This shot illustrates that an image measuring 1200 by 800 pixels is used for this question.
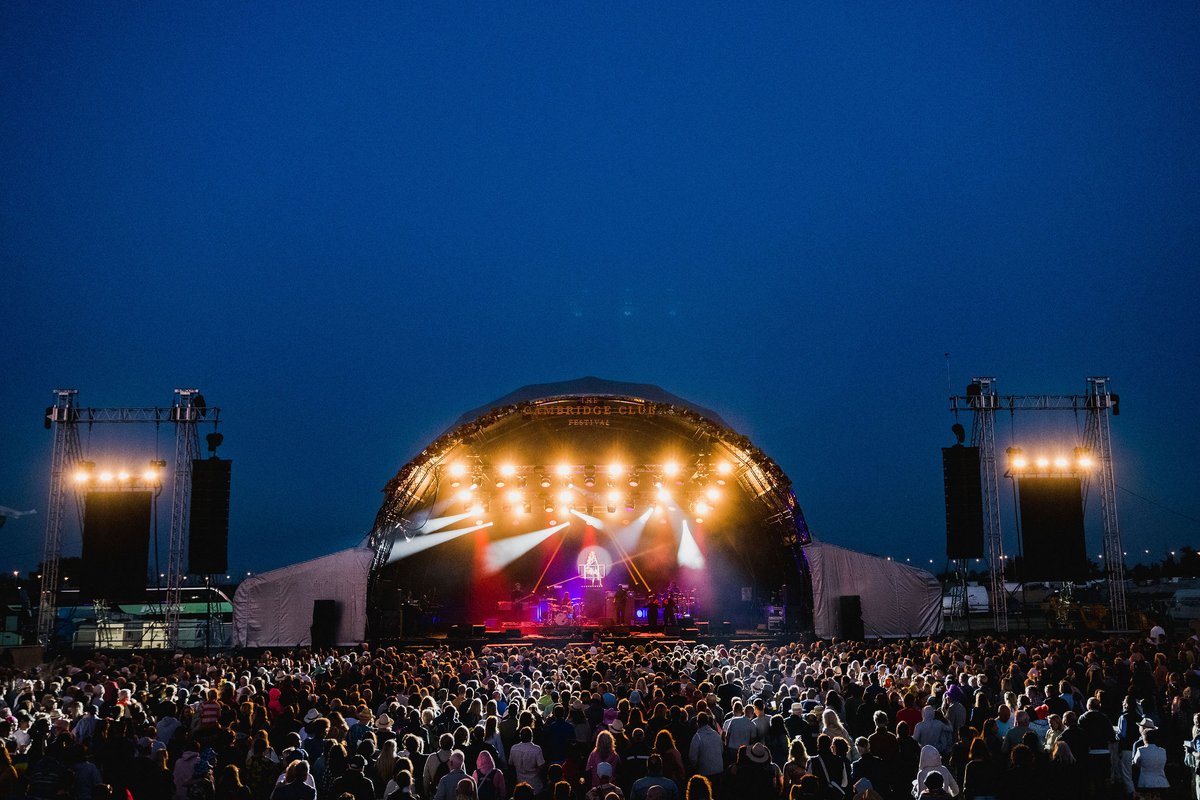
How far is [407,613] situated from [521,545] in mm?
7544

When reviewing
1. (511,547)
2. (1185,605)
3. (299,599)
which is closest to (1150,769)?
(299,599)

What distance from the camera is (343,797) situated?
6.40m

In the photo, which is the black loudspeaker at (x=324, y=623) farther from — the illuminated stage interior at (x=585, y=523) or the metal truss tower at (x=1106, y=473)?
the metal truss tower at (x=1106, y=473)

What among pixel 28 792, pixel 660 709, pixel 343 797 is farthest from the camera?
pixel 660 709

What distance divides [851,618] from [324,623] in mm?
14136

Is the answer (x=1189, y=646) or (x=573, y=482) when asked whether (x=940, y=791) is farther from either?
(x=573, y=482)

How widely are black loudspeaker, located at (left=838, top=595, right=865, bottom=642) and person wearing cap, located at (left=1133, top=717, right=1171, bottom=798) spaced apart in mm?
17285

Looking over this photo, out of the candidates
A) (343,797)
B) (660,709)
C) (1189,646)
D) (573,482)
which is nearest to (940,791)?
(660,709)

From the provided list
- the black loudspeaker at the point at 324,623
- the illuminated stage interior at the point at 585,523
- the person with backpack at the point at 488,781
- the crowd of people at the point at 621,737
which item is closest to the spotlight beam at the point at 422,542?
the illuminated stage interior at the point at 585,523

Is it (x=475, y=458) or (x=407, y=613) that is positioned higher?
(x=475, y=458)

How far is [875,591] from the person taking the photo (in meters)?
27.8

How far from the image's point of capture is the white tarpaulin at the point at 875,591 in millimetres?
26984

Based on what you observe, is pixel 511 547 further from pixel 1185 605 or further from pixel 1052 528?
pixel 1185 605

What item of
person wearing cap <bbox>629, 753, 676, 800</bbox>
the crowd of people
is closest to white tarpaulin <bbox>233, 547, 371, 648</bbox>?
the crowd of people
